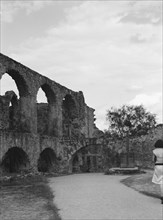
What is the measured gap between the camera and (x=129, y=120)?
105 ft

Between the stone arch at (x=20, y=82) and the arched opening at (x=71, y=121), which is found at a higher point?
the stone arch at (x=20, y=82)

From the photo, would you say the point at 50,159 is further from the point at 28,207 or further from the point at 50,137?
the point at 28,207

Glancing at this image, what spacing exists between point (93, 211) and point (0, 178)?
27.9 feet

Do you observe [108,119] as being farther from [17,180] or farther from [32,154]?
[17,180]

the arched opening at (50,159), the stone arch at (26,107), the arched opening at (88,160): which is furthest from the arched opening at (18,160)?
the arched opening at (88,160)

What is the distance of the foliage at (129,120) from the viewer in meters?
31.3

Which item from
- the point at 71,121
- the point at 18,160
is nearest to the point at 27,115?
the point at 18,160

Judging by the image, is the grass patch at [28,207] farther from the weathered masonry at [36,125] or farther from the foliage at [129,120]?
the foliage at [129,120]

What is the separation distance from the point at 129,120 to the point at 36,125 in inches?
575

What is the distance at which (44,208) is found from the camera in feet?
24.3

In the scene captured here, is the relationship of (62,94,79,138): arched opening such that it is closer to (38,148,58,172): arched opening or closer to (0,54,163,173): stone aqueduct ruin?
(0,54,163,173): stone aqueduct ruin

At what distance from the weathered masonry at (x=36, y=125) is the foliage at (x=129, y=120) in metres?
4.61

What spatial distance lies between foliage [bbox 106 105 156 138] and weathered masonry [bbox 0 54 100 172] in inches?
182

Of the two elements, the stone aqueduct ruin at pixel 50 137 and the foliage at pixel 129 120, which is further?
the foliage at pixel 129 120
